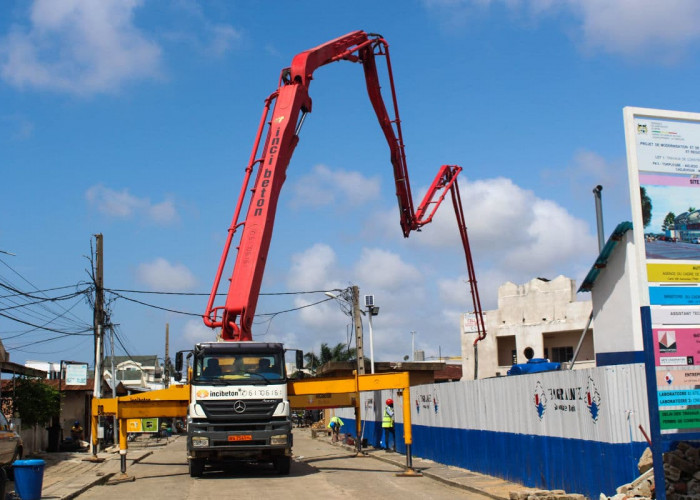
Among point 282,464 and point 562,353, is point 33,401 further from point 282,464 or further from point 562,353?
point 562,353

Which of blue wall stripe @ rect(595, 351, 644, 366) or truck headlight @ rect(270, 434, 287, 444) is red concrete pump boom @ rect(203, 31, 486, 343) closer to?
truck headlight @ rect(270, 434, 287, 444)

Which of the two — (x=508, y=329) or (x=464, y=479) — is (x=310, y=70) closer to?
(x=464, y=479)

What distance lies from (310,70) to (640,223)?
524 inches

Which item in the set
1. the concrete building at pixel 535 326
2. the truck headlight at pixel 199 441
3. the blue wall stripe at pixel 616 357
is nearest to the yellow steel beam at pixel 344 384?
the truck headlight at pixel 199 441

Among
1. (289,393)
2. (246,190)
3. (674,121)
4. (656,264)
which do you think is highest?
(246,190)

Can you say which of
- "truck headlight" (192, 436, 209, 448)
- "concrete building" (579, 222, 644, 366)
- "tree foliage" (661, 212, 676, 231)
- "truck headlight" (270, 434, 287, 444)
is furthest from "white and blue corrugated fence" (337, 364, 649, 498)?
"truck headlight" (192, 436, 209, 448)

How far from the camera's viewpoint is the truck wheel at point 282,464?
62.2ft

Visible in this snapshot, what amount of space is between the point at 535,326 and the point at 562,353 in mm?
1797

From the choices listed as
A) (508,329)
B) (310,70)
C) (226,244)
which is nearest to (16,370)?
(226,244)

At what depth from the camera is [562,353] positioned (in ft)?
124

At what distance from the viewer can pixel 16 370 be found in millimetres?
28469

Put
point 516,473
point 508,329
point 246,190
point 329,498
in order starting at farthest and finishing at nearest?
point 508,329 < point 246,190 < point 516,473 < point 329,498

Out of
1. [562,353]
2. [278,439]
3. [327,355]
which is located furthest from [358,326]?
[327,355]

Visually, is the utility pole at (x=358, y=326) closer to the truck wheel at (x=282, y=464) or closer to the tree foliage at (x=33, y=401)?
the tree foliage at (x=33, y=401)
